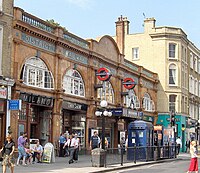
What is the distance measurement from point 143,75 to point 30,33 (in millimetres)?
21508

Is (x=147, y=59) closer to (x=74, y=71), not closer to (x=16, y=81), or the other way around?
(x=74, y=71)

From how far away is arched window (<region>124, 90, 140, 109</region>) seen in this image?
43022 mm

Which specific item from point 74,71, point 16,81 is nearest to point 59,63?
point 74,71

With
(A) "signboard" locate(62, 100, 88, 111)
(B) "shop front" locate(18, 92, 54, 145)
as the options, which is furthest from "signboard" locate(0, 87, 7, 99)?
(A) "signboard" locate(62, 100, 88, 111)

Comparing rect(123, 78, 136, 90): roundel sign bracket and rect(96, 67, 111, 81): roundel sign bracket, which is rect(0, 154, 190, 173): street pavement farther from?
rect(123, 78, 136, 90): roundel sign bracket

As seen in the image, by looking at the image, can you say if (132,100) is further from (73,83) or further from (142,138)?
(142,138)

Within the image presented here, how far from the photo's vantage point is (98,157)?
75.8 feet

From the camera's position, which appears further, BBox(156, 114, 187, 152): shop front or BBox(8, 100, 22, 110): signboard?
BBox(156, 114, 187, 152): shop front

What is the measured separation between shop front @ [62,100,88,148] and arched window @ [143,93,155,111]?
48.6ft

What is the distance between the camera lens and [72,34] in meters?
32.8

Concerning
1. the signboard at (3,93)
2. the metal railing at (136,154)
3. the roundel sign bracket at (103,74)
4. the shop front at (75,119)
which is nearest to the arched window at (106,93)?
the roundel sign bracket at (103,74)

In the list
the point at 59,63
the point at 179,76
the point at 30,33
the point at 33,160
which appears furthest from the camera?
the point at 179,76

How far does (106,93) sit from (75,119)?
5443 millimetres

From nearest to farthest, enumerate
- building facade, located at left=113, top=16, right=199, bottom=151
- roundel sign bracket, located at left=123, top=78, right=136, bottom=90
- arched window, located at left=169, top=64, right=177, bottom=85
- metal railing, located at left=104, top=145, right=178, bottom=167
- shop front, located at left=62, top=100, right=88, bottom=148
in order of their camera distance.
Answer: metal railing, located at left=104, top=145, right=178, bottom=167 → shop front, located at left=62, top=100, right=88, bottom=148 → roundel sign bracket, located at left=123, top=78, right=136, bottom=90 → building facade, located at left=113, top=16, right=199, bottom=151 → arched window, located at left=169, top=64, right=177, bottom=85
